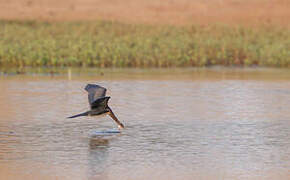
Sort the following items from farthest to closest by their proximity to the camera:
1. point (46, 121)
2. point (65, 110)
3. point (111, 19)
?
point (111, 19) → point (65, 110) → point (46, 121)

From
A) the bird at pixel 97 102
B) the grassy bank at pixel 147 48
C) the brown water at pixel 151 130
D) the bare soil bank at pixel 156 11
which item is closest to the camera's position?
the brown water at pixel 151 130

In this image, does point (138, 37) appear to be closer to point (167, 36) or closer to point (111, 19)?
point (167, 36)

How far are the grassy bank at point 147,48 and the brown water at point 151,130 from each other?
2.85 meters

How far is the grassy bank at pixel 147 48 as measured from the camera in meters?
20.4

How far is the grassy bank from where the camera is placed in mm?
20438

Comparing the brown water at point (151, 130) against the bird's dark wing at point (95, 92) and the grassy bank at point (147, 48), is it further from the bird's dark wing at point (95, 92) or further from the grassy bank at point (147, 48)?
the grassy bank at point (147, 48)

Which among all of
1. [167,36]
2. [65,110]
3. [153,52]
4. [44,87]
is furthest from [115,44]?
[65,110]

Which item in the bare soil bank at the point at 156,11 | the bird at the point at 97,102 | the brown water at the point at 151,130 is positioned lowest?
the brown water at the point at 151,130

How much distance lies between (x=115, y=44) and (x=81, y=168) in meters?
13.9

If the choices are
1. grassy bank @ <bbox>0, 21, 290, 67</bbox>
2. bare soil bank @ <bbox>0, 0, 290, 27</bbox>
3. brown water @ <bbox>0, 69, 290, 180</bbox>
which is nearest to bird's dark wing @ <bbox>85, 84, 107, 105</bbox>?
brown water @ <bbox>0, 69, 290, 180</bbox>

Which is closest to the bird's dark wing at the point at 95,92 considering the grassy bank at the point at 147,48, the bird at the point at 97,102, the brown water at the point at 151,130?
the bird at the point at 97,102

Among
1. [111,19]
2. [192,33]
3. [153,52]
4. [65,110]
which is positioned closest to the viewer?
[65,110]

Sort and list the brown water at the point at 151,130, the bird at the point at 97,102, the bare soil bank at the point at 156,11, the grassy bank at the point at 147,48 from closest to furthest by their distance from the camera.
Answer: the brown water at the point at 151,130 < the bird at the point at 97,102 < the grassy bank at the point at 147,48 < the bare soil bank at the point at 156,11

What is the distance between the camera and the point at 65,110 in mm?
12758
